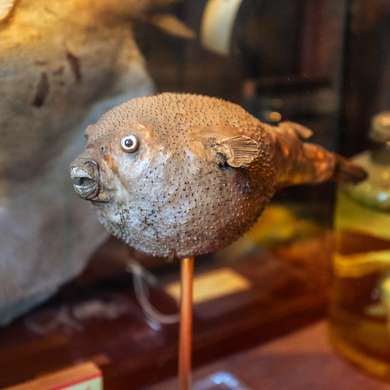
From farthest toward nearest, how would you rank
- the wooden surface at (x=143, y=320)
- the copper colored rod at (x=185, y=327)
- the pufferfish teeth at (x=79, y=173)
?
1. the wooden surface at (x=143, y=320)
2. the copper colored rod at (x=185, y=327)
3. the pufferfish teeth at (x=79, y=173)

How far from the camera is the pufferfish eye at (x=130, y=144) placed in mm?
366

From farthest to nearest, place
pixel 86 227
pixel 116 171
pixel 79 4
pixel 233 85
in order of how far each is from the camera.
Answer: pixel 233 85 → pixel 86 227 → pixel 79 4 → pixel 116 171

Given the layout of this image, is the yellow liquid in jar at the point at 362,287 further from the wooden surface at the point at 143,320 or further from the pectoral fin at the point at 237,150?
the pectoral fin at the point at 237,150

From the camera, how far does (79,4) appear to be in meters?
0.52

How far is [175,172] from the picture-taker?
370 mm

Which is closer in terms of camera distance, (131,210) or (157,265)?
(131,210)

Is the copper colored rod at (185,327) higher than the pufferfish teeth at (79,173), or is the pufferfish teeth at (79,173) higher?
the pufferfish teeth at (79,173)

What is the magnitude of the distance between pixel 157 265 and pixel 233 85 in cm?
A: 26

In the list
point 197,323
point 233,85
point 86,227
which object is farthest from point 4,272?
point 233,85

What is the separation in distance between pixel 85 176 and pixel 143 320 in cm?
35

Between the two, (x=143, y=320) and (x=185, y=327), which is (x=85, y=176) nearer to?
(x=185, y=327)

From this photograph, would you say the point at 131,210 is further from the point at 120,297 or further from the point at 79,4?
the point at 120,297

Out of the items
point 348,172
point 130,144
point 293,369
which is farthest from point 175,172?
point 293,369

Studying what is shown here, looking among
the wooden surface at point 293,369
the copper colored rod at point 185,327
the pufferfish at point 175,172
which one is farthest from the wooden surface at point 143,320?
the pufferfish at point 175,172
